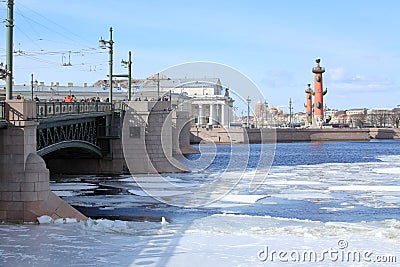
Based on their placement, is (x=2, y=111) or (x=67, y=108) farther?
(x=67, y=108)

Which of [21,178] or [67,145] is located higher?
[67,145]

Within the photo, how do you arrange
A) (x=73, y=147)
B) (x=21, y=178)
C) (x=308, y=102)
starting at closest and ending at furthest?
(x=21, y=178) < (x=73, y=147) < (x=308, y=102)

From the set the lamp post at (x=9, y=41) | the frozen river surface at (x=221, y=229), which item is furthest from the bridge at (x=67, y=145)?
the frozen river surface at (x=221, y=229)

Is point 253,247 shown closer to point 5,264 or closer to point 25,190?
point 5,264

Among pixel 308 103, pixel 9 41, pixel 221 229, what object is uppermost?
pixel 308 103

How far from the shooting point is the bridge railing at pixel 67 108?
2327 cm

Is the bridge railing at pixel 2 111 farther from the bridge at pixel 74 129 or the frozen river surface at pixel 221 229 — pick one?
the frozen river surface at pixel 221 229

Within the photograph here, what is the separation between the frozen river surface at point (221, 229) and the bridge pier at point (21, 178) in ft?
2.73

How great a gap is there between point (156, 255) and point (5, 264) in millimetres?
3060

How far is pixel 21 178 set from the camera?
19.0 m

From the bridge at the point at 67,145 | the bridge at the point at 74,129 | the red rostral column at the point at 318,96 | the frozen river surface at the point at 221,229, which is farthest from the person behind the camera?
the red rostral column at the point at 318,96

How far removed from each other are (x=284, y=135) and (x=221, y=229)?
85.5m

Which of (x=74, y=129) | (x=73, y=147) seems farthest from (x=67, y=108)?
(x=74, y=129)

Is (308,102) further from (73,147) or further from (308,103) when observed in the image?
(73,147)
